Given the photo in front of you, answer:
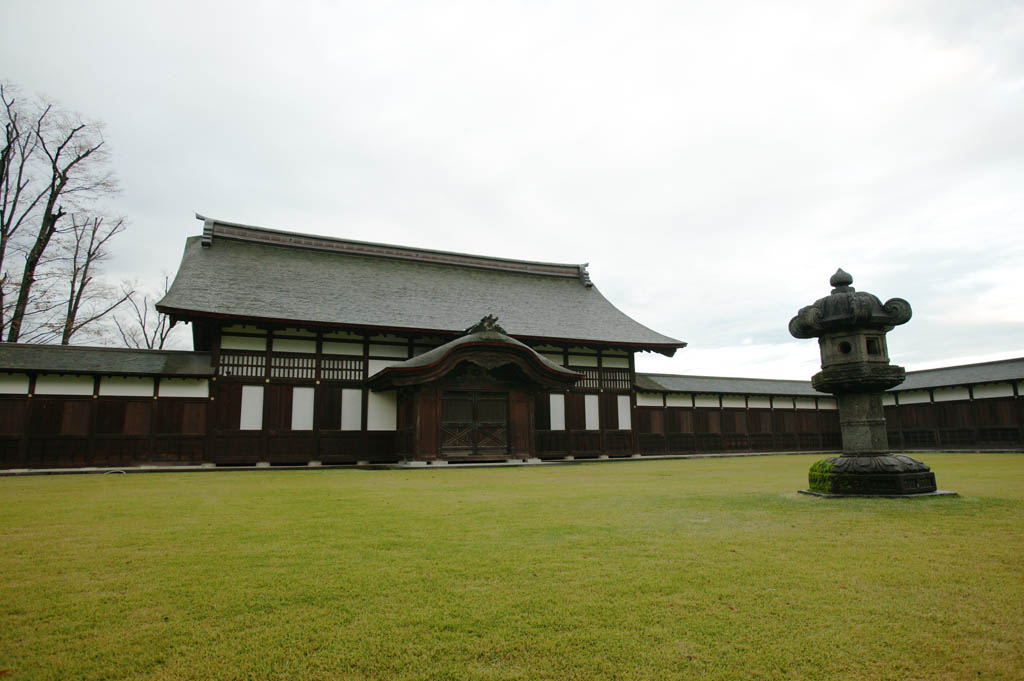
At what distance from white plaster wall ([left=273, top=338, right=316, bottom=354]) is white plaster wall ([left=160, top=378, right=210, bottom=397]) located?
234 centimetres

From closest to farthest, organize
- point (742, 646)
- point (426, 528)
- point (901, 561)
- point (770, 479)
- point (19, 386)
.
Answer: point (742, 646), point (901, 561), point (426, 528), point (770, 479), point (19, 386)

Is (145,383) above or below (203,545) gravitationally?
above

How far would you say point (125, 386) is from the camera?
1745 cm

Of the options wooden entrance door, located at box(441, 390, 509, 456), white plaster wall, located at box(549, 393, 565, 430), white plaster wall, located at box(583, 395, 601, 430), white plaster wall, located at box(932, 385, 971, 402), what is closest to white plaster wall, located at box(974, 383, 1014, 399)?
white plaster wall, located at box(932, 385, 971, 402)

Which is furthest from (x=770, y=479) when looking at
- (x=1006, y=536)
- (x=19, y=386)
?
(x=19, y=386)

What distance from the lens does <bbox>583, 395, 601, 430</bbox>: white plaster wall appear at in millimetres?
23203

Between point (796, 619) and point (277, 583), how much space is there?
3.17 meters

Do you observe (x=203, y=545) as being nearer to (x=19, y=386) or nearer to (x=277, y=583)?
(x=277, y=583)

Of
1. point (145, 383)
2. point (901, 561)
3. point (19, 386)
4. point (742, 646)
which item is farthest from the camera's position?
point (145, 383)

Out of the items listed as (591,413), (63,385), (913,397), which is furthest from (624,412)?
(63,385)

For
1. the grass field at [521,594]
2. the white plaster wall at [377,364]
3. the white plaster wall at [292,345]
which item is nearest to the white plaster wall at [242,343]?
the white plaster wall at [292,345]

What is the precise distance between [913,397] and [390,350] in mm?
25977

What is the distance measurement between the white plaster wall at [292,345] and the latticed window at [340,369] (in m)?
0.61

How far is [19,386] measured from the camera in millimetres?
16375
